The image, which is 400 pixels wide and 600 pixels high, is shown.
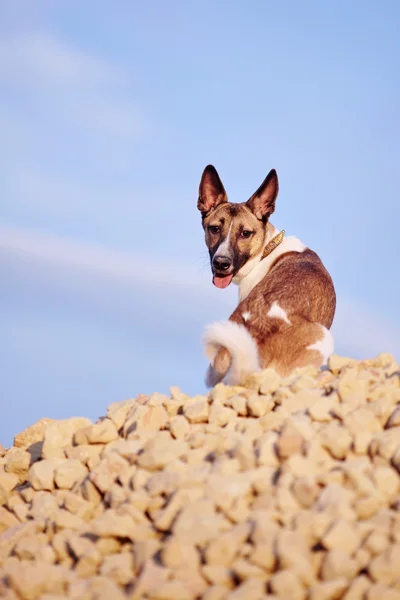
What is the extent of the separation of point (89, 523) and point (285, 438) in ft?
4.62

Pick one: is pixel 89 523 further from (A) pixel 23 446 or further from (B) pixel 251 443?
(A) pixel 23 446

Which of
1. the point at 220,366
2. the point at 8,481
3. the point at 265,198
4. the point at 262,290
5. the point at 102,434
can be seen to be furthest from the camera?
the point at 265,198

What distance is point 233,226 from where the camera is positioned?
9156 mm

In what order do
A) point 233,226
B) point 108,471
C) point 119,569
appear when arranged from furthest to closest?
point 233,226
point 108,471
point 119,569

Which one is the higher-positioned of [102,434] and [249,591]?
[102,434]

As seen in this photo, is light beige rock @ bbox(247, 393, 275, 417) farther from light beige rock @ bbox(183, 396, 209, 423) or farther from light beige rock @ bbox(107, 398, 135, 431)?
light beige rock @ bbox(107, 398, 135, 431)

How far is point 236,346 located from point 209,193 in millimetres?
3394

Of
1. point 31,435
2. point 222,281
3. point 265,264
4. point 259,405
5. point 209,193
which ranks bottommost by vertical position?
point 259,405

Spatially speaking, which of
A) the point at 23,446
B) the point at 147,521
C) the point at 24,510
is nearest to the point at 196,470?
the point at 147,521

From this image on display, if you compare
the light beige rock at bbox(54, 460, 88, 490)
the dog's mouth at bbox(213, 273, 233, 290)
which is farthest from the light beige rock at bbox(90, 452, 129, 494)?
the dog's mouth at bbox(213, 273, 233, 290)

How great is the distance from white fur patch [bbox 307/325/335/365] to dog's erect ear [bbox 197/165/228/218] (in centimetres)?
278

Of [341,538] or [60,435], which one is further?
[60,435]

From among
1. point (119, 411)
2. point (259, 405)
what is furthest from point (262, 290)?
point (259, 405)

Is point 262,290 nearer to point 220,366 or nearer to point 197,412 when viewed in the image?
point 220,366
